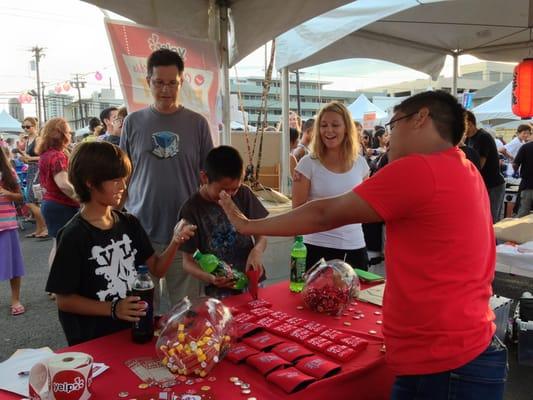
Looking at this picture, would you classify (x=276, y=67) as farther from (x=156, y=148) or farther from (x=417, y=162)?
(x=417, y=162)

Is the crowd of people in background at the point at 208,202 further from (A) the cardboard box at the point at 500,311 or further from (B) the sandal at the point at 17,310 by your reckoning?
(B) the sandal at the point at 17,310

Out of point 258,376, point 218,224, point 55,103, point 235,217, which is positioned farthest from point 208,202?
point 55,103

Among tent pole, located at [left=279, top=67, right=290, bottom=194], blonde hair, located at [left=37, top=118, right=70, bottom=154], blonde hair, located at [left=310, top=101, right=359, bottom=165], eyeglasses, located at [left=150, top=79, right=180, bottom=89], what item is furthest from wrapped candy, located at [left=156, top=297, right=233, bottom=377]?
tent pole, located at [left=279, top=67, right=290, bottom=194]

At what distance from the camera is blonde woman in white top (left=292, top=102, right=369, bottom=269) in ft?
8.48

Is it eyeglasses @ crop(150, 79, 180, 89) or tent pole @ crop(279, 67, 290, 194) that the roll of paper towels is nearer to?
eyeglasses @ crop(150, 79, 180, 89)

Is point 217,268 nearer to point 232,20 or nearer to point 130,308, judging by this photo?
point 130,308

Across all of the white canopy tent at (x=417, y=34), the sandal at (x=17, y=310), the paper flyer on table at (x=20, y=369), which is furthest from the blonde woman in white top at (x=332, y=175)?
the sandal at (x=17, y=310)

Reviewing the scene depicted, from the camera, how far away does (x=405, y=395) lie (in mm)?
1275

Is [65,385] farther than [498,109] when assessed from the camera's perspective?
No

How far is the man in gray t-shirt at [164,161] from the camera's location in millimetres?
2428

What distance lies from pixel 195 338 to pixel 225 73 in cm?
252

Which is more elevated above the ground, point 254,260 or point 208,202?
point 208,202

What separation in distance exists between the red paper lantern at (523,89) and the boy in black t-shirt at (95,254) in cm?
603

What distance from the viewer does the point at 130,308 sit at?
4.62 ft
